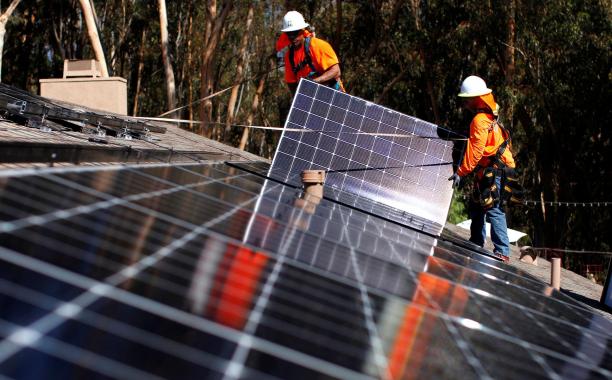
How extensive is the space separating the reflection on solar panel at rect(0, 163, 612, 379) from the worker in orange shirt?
435cm

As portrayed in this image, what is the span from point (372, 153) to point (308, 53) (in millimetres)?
1626

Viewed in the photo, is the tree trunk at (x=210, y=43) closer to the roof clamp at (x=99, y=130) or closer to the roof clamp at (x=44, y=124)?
the roof clamp at (x=99, y=130)

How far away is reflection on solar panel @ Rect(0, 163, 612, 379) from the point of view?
1.49 m

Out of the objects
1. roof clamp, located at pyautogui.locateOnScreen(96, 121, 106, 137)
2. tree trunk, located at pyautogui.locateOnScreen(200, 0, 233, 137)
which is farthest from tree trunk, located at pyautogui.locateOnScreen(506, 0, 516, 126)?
roof clamp, located at pyautogui.locateOnScreen(96, 121, 106, 137)

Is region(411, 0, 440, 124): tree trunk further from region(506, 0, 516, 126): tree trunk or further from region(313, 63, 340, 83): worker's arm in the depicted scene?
region(313, 63, 340, 83): worker's arm

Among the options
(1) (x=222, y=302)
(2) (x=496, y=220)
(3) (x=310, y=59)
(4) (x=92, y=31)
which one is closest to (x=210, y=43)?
(4) (x=92, y=31)

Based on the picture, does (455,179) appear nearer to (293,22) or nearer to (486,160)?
(486,160)

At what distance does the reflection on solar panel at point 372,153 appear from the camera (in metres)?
9.05

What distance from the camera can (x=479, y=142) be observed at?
8680 mm

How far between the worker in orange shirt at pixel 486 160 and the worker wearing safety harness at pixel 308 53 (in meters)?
1.70

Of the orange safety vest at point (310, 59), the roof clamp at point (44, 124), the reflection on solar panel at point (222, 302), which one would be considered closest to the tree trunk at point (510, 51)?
the orange safety vest at point (310, 59)

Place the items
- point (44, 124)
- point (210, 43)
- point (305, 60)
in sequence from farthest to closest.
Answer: point (210, 43)
point (305, 60)
point (44, 124)

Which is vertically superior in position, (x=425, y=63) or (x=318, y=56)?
(x=425, y=63)

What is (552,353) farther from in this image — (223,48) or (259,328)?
(223,48)
